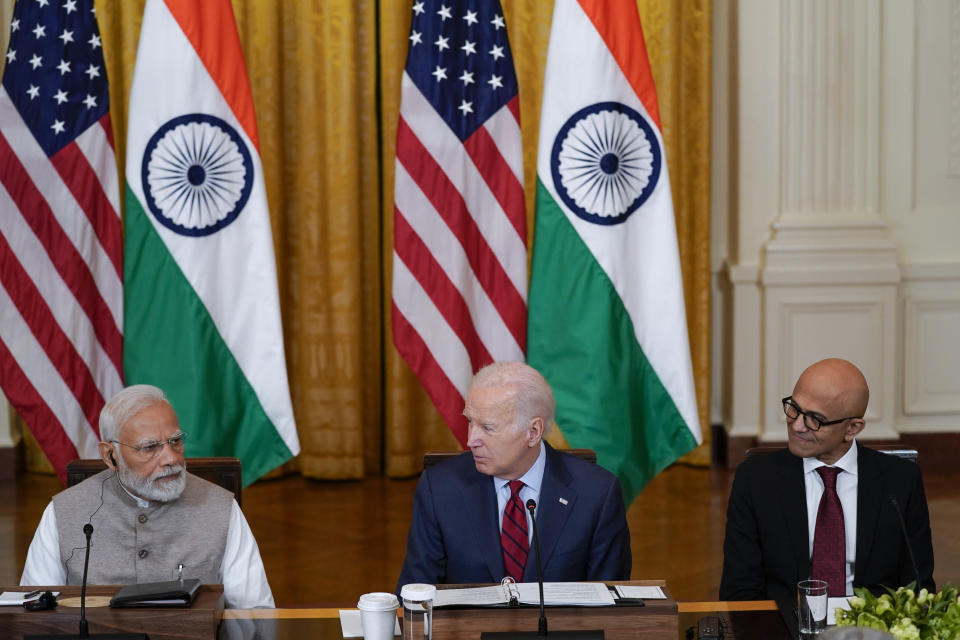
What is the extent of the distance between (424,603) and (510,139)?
284cm

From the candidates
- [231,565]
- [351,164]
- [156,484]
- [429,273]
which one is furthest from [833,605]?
[351,164]

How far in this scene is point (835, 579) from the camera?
10.5ft

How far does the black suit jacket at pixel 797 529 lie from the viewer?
318 cm

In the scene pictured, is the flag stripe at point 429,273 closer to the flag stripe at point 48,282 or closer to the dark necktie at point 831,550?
the flag stripe at point 48,282

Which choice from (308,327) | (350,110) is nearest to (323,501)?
(308,327)

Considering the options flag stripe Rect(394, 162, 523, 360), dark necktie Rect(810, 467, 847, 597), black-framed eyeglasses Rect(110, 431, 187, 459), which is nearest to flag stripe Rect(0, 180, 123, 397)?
flag stripe Rect(394, 162, 523, 360)

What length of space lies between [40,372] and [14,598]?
90.8 inches

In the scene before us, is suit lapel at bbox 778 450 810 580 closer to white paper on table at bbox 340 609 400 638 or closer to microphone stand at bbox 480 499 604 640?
microphone stand at bbox 480 499 604 640

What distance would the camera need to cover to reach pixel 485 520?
121 inches

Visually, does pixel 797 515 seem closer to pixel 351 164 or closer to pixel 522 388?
pixel 522 388

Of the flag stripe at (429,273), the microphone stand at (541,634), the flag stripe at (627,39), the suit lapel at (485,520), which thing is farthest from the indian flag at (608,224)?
the microphone stand at (541,634)

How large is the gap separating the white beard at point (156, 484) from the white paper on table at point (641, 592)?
3.87 ft

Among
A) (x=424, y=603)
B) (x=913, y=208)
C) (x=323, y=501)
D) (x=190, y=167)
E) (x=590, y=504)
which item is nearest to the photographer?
(x=424, y=603)

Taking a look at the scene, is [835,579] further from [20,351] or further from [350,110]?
[350,110]
